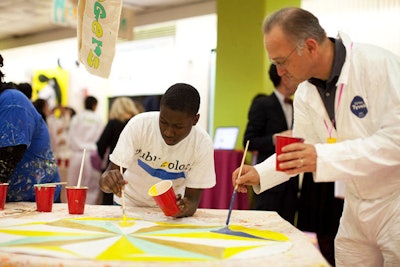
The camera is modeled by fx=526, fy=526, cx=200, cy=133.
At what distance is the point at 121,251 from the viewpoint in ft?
4.81

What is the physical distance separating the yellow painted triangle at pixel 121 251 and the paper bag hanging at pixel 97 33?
4.59 ft

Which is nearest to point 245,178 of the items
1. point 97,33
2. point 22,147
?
point 22,147

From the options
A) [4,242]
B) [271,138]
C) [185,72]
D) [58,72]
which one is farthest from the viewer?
[58,72]

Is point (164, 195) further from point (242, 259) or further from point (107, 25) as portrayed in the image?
point (107, 25)

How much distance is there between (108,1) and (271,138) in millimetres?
1835

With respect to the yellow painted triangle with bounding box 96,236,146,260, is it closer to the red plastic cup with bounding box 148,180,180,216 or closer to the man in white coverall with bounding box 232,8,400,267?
the red plastic cup with bounding box 148,180,180,216

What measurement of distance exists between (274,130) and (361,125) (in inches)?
86.3

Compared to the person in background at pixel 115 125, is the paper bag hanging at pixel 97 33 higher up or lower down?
higher up

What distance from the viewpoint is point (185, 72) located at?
392 inches

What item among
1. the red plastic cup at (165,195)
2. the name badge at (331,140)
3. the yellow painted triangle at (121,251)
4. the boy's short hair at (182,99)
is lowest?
the yellow painted triangle at (121,251)

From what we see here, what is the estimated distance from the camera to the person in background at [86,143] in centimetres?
725

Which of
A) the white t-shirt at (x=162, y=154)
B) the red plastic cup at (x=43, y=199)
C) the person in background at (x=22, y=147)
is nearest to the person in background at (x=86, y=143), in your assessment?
the person in background at (x=22, y=147)

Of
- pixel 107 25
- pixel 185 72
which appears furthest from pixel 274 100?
pixel 185 72

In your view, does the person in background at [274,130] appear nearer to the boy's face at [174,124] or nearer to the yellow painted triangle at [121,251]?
the boy's face at [174,124]
